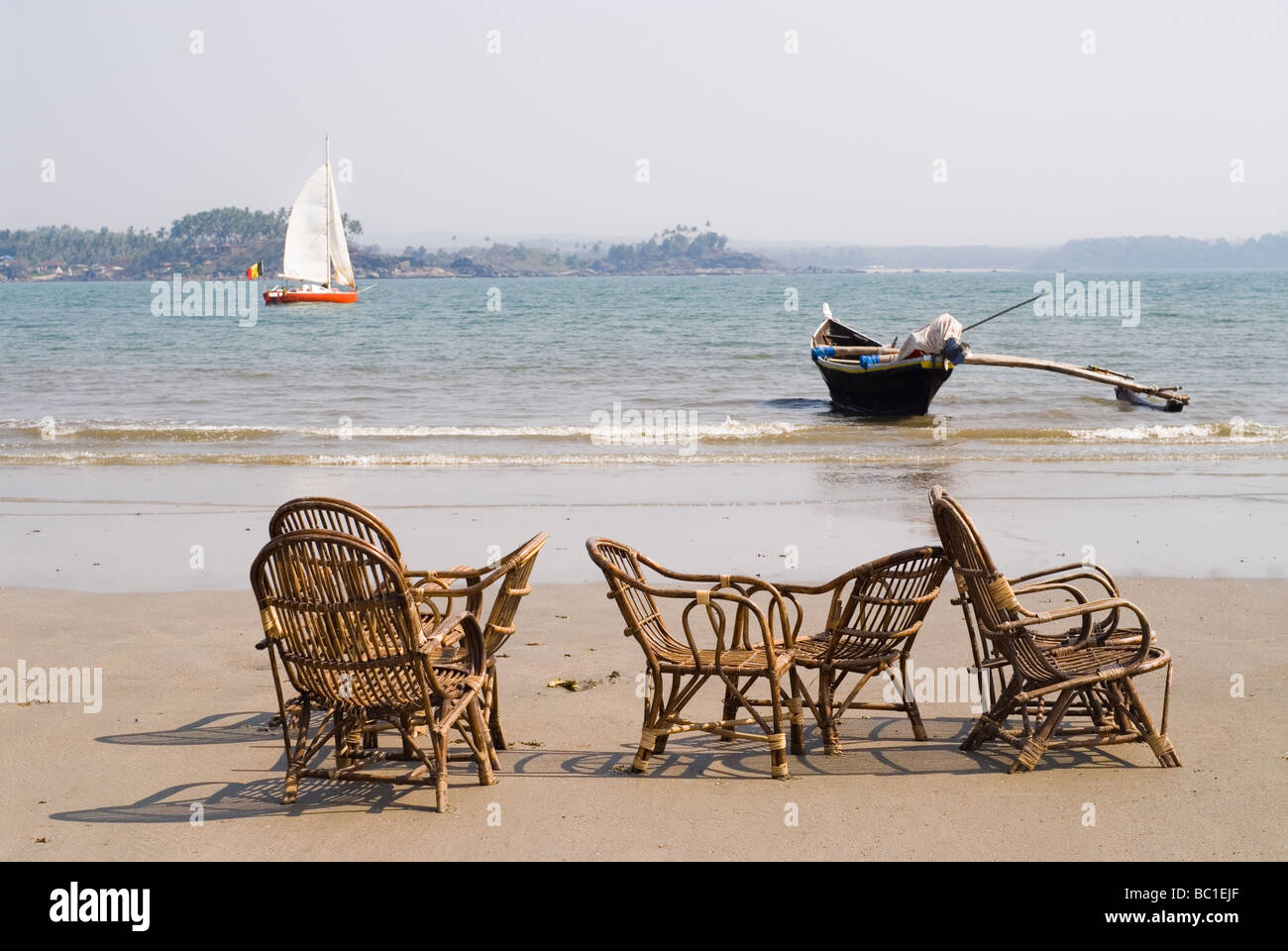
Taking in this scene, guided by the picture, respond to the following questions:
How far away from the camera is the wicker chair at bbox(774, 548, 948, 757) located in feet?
17.1

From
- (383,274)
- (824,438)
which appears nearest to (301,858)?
(824,438)

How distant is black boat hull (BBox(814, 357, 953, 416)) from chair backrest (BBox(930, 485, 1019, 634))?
628 inches

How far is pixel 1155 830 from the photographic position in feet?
14.5

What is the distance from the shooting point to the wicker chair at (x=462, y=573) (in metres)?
4.52

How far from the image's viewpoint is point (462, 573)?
5.39 meters

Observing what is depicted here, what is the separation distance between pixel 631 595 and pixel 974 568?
4.43 feet

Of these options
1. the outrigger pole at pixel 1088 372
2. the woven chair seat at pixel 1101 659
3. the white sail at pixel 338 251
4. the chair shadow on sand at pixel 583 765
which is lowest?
the chair shadow on sand at pixel 583 765

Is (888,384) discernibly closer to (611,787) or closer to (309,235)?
(611,787)

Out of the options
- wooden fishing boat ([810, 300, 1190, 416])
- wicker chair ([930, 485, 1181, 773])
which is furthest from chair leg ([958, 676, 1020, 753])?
wooden fishing boat ([810, 300, 1190, 416])

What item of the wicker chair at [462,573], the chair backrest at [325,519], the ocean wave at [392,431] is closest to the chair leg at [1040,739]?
the wicker chair at [462,573]

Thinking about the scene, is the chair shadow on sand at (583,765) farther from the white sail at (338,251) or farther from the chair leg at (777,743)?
the white sail at (338,251)

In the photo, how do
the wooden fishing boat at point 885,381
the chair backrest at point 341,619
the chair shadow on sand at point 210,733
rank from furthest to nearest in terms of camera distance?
the wooden fishing boat at point 885,381 < the chair shadow on sand at point 210,733 < the chair backrest at point 341,619

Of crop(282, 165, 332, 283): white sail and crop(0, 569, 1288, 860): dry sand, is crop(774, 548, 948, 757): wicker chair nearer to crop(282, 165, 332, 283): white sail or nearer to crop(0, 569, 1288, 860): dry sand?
crop(0, 569, 1288, 860): dry sand

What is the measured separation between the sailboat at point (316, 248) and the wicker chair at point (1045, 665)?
5985 centimetres
